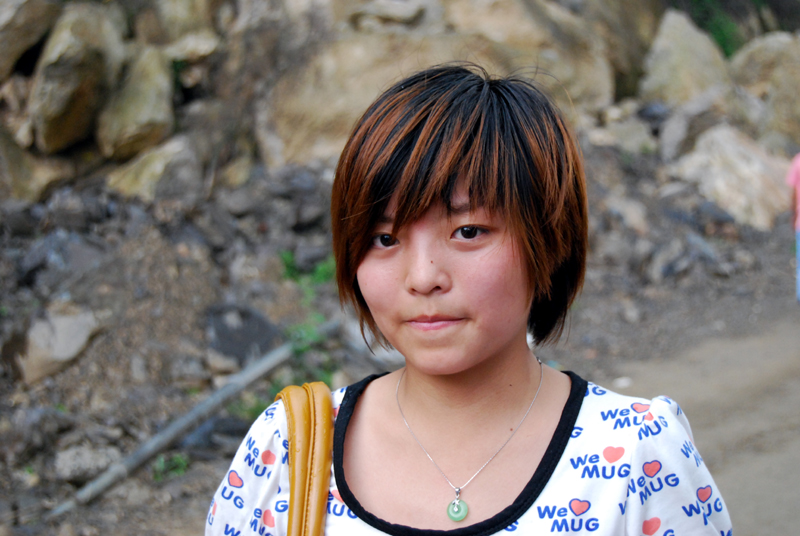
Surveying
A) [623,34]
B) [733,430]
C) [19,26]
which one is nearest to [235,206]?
[19,26]

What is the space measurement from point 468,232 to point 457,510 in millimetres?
489

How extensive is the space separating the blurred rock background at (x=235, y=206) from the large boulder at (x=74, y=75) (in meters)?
0.02

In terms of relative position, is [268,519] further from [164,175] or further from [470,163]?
[164,175]

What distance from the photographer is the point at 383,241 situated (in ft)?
3.48

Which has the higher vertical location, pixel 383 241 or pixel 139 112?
pixel 383 241

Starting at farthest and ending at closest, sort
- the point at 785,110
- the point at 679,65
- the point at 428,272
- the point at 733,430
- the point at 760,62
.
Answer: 1. the point at 760,62
2. the point at 679,65
3. the point at 785,110
4. the point at 733,430
5. the point at 428,272

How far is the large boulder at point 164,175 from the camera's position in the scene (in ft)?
18.4

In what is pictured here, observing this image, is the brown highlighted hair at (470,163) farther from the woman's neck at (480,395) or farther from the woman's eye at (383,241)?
the woman's neck at (480,395)

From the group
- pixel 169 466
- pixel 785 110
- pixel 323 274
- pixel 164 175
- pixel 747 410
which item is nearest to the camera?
pixel 169 466

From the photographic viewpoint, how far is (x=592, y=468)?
102 centimetres

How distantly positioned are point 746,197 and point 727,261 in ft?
4.35

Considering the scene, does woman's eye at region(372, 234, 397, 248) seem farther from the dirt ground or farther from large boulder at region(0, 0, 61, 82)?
large boulder at region(0, 0, 61, 82)

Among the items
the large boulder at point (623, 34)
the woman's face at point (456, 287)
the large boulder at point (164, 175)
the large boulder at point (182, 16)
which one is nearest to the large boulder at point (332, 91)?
the large boulder at point (164, 175)

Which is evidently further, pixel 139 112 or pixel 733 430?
pixel 139 112
